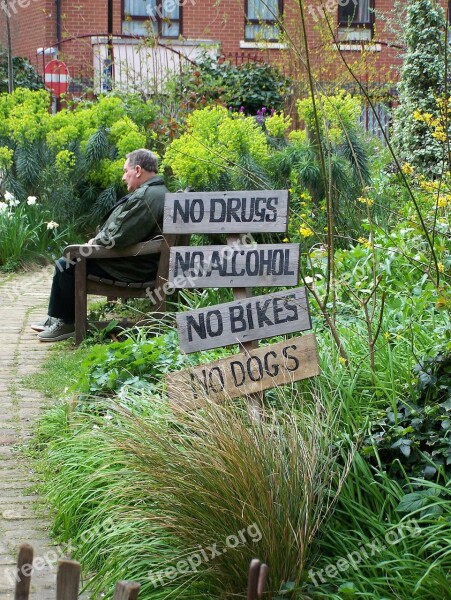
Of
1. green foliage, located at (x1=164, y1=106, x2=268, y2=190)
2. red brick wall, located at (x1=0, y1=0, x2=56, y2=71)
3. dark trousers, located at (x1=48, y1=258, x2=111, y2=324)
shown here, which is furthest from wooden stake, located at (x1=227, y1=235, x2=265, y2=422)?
red brick wall, located at (x1=0, y1=0, x2=56, y2=71)

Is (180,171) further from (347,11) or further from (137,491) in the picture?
(347,11)

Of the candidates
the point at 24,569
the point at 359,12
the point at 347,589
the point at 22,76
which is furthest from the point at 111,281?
the point at 359,12

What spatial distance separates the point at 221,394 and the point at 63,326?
394 cm

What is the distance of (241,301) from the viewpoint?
4379 mm

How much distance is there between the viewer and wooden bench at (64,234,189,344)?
7.39m

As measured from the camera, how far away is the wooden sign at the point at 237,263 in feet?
14.6

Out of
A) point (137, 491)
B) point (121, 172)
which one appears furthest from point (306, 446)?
point (121, 172)

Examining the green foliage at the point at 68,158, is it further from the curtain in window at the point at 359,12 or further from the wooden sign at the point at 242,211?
the curtain in window at the point at 359,12

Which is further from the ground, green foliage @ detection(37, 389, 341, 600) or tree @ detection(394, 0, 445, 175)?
tree @ detection(394, 0, 445, 175)

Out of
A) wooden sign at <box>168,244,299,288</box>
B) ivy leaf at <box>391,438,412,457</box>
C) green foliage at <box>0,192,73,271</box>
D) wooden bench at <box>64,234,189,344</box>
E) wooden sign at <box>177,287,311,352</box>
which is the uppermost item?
wooden sign at <box>168,244,299,288</box>

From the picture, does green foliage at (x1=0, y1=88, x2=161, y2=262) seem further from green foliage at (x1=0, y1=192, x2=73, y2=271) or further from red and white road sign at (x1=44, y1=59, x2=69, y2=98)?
red and white road sign at (x1=44, y1=59, x2=69, y2=98)

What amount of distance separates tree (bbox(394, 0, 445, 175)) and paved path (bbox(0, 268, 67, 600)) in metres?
5.41

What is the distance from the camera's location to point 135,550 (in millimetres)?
3555

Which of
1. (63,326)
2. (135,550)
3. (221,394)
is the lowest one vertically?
(63,326)
